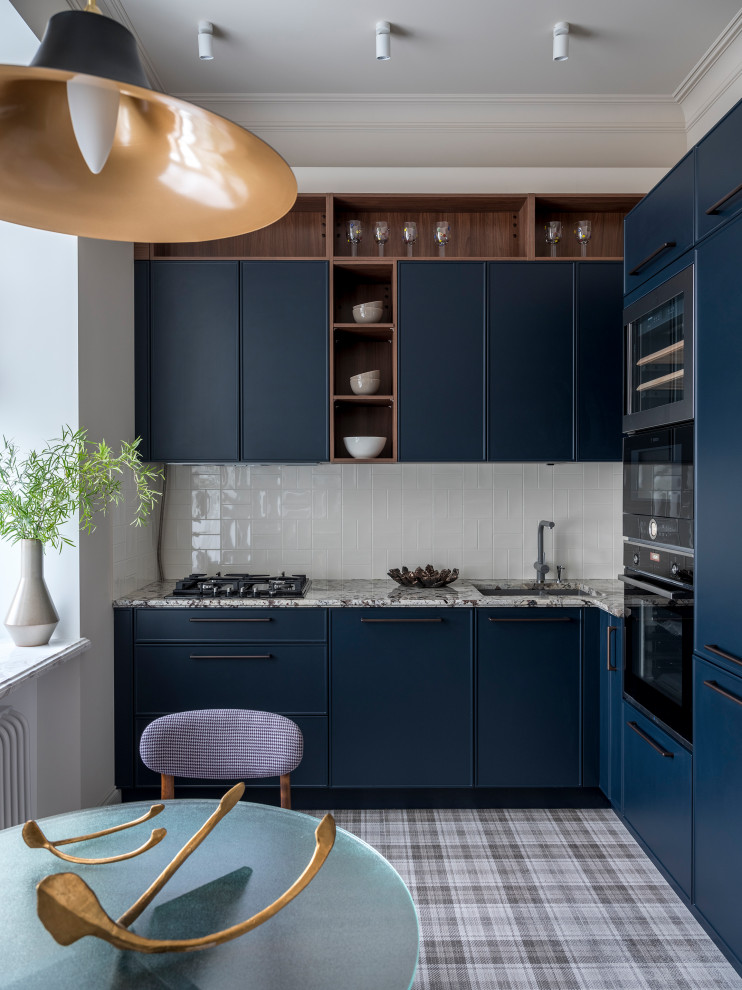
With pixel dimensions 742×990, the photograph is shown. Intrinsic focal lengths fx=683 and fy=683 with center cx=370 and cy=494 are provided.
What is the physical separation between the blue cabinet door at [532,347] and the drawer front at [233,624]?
121 centimetres

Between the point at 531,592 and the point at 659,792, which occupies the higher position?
the point at 531,592

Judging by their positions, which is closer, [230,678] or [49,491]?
[49,491]

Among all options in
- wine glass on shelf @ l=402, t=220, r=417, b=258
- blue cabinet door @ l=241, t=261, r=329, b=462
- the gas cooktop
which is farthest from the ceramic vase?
wine glass on shelf @ l=402, t=220, r=417, b=258

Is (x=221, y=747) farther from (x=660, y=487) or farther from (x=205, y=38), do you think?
(x=205, y=38)

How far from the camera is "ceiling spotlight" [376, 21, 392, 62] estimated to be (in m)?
2.69

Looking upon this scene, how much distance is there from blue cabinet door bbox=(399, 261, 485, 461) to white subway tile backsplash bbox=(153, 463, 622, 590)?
408 millimetres

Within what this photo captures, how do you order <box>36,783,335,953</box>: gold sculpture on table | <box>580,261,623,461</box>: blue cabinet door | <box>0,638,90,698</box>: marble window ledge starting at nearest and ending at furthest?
<box>36,783,335,953</box>: gold sculpture on table
<box>0,638,90,698</box>: marble window ledge
<box>580,261,623,461</box>: blue cabinet door

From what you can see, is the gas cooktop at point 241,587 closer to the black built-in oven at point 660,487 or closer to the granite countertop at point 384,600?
the granite countertop at point 384,600

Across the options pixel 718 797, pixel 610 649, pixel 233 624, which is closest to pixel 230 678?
pixel 233 624

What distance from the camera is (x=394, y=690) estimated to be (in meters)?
2.91

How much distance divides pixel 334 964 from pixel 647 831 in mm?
1877

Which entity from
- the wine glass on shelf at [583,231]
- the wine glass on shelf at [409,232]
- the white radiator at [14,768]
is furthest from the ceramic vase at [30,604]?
the wine glass on shelf at [583,231]

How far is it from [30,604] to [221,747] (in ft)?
3.19

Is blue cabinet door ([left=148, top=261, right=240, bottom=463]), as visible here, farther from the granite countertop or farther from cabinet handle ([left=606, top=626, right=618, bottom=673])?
cabinet handle ([left=606, top=626, right=618, bottom=673])
